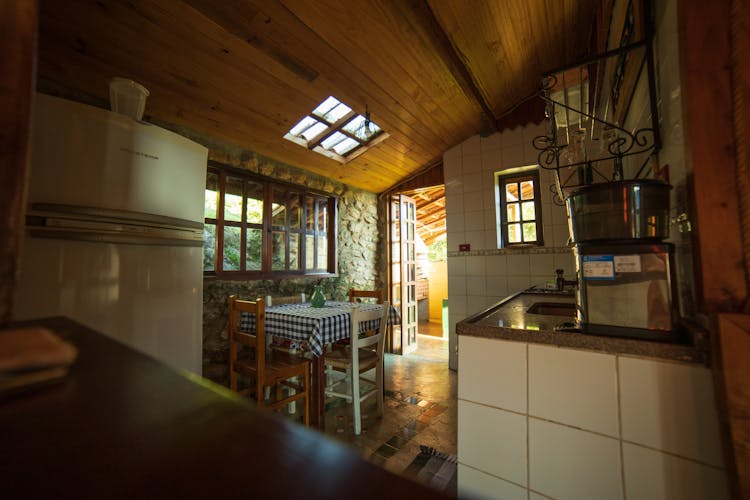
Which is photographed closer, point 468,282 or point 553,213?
point 553,213

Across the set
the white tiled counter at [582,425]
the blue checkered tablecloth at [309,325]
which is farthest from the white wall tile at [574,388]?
the blue checkered tablecloth at [309,325]

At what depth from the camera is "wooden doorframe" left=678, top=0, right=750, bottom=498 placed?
0.50 metres

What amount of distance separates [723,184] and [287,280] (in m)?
2.80

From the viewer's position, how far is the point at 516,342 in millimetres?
767

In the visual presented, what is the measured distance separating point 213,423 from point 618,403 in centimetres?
78

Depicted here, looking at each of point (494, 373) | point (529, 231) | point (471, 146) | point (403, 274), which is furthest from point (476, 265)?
point (494, 373)

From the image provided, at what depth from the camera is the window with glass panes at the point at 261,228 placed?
244cm

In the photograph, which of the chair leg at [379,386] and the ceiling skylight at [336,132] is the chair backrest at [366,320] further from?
the ceiling skylight at [336,132]

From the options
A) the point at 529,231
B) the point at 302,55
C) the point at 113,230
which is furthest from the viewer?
the point at 529,231

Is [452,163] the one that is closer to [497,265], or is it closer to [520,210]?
[520,210]

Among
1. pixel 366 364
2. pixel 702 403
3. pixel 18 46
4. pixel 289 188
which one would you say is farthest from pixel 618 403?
pixel 289 188

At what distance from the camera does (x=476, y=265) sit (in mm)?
3219

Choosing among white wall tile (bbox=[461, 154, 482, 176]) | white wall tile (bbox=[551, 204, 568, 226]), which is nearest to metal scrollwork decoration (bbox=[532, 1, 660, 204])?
white wall tile (bbox=[551, 204, 568, 226])

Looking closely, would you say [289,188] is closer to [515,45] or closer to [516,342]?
[515,45]
